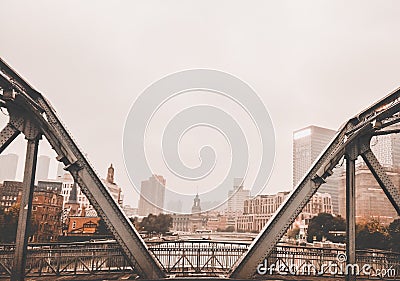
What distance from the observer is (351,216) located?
1162cm

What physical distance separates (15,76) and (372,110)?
10.9m

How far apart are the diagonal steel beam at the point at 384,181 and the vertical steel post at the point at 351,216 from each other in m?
0.55

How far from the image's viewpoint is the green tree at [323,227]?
51.6 meters

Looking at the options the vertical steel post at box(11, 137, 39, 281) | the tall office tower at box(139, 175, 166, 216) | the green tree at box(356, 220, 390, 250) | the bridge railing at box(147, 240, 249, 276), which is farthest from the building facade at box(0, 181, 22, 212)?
the vertical steel post at box(11, 137, 39, 281)

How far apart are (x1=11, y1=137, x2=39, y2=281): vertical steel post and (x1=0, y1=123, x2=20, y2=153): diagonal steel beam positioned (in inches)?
18.5

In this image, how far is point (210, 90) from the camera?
65.1ft

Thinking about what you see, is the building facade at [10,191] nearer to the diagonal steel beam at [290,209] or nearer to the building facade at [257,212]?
the building facade at [257,212]

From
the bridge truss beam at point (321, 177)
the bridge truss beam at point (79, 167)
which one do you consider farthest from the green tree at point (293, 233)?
the bridge truss beam at point (79, 167)

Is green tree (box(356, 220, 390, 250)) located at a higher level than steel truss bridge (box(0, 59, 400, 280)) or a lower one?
lower

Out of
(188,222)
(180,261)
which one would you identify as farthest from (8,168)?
(180,261)

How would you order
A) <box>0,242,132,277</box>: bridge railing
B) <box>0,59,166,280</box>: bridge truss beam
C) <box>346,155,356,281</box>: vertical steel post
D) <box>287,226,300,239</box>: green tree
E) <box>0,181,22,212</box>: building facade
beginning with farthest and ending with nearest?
<box>287,226,300,239</box>: green tree → <box>0,181,22,212</box>: building facade → <box>0,242,132,277</box>: bridge railing → <box>346,155,356,281</box>: vertical steel post → <box>0,59,166,280</box>: bridge truss beam

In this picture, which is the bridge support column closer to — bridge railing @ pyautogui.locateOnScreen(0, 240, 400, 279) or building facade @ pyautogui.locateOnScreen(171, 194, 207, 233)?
bridge railing @ pyautogui.locateOnScreen(0, 240, 400, 279)

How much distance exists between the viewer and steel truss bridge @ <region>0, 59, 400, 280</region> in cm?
1002

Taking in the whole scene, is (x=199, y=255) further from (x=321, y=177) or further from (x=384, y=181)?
(x=384, y=181)
